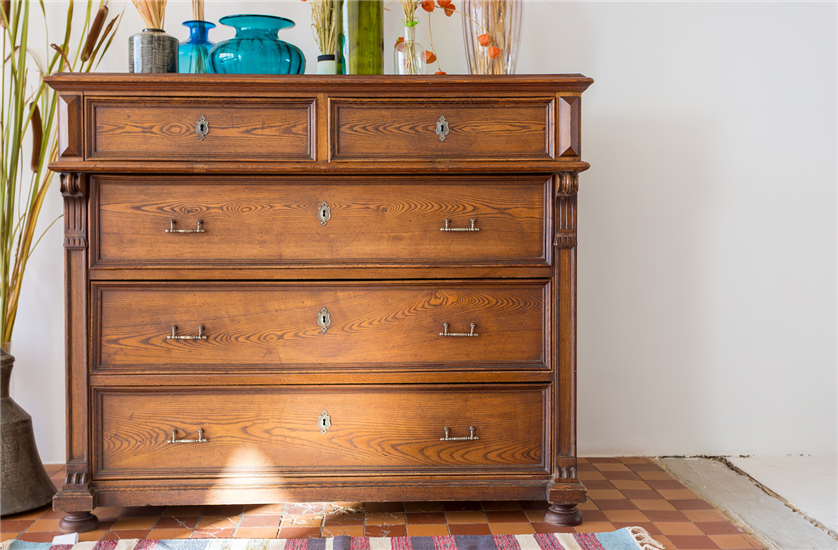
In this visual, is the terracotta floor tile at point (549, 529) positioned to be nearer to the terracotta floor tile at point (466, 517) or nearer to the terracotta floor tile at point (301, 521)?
the terracotta floor tile at point (466, 517)

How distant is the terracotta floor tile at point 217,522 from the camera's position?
181 cm

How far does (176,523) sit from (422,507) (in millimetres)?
744

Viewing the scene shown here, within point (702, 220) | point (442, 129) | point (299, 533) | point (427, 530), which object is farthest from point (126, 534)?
point (702, 220)

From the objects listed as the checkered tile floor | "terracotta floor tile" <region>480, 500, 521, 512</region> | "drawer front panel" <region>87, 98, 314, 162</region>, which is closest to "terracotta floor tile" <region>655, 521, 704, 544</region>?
the checkered tile floor

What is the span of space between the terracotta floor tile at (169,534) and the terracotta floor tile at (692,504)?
4.97 ft

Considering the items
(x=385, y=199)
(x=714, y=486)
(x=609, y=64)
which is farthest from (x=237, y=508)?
(x=609, y=64)

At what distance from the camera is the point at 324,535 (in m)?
1.76

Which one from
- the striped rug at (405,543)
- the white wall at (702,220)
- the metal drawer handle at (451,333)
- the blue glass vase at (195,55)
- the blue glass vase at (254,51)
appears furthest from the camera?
the white wall at (702,220)

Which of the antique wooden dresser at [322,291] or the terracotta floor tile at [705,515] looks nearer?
the antique wooden dresser at [322,291]

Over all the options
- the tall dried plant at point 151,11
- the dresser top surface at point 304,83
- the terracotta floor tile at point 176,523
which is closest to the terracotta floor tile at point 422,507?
the terracotta floor tile at point 176,523

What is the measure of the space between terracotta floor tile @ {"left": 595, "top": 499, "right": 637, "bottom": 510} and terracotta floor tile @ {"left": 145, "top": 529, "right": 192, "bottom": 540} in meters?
1.26

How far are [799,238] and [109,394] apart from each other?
257 cm

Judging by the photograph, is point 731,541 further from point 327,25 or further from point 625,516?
point 327,25

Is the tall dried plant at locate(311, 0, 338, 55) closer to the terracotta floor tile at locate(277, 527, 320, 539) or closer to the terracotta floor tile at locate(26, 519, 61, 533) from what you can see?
the terracotta floor tile at locate(277, 527, 320, 539)
